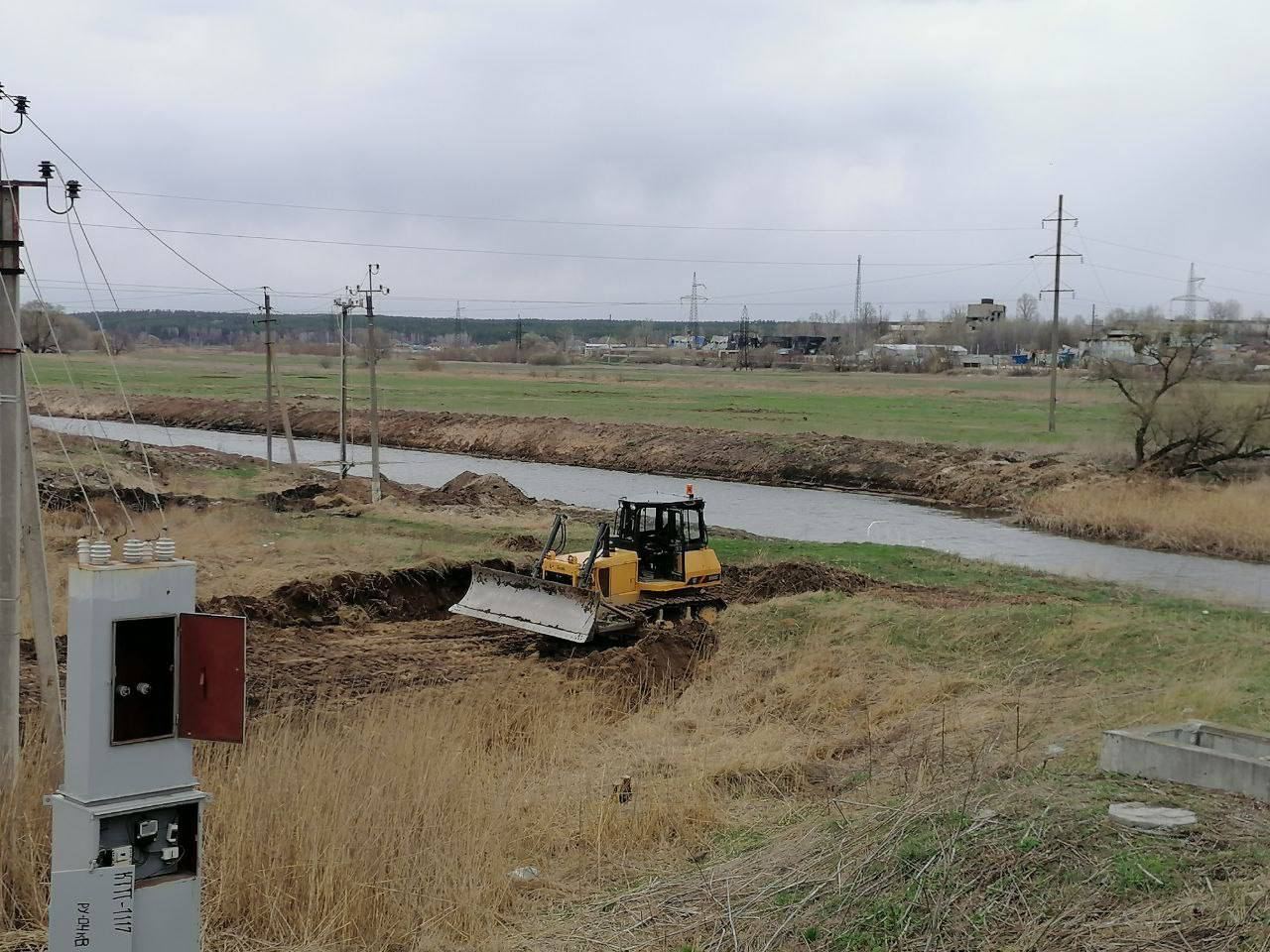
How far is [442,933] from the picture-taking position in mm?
7410

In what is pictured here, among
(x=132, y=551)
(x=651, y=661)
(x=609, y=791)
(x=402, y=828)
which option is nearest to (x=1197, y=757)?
(x=609, y=791)

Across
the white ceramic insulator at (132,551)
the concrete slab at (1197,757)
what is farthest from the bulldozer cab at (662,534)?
the white ceramic insulator at (132,551)

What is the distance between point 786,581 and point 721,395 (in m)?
66.6

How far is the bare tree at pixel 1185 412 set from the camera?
4094cm

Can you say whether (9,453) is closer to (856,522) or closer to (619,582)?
(619,582)

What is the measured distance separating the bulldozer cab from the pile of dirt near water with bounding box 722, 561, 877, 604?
7.66ft

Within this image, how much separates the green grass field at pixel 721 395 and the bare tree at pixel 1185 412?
2302mm

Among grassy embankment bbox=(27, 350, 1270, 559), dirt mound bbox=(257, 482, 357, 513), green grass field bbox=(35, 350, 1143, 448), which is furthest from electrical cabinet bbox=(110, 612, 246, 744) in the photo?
green grass field bbox=(35, 350, 1143, 448)

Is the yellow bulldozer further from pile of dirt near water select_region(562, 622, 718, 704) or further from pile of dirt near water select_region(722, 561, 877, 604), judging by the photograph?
pile of dirt near water select_region(722, 561, 877, 604)

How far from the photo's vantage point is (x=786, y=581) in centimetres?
2309

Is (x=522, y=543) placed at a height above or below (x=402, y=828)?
below

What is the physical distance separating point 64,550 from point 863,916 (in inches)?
800

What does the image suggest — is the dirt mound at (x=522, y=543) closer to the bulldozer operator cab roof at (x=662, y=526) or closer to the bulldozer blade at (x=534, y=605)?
the bulldozer operator cab roof at (x=662, y=526)

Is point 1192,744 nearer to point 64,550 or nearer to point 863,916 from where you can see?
point 863,916
